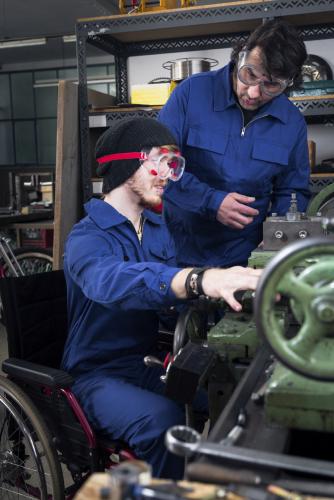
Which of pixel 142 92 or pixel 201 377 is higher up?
pixel 142 92

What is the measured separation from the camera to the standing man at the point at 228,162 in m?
1.94

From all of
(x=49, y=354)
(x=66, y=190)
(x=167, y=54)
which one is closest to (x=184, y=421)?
(x=49, y=354)

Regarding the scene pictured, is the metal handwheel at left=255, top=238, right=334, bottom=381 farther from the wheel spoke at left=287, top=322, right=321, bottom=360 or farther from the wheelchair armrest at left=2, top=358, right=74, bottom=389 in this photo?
the wheelchair armrest at left=2, top=358, right=74, bottom=389

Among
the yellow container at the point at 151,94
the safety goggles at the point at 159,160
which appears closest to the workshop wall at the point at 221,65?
the yellow container at the point at 151,94

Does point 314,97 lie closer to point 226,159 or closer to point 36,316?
point 226,159

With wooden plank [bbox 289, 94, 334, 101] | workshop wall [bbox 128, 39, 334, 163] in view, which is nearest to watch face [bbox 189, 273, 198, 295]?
wooden plank [bbox 289, 94, 334, 101]

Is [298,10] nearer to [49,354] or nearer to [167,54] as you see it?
[167,54]

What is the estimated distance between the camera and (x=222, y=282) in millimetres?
1070

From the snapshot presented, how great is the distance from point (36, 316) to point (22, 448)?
388 mm

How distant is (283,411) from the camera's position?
0.82 m

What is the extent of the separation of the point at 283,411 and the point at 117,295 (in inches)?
18.8

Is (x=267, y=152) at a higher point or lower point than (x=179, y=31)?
lower

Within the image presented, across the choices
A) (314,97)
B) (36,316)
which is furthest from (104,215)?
(314,97)

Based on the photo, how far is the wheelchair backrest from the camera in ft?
4.97
